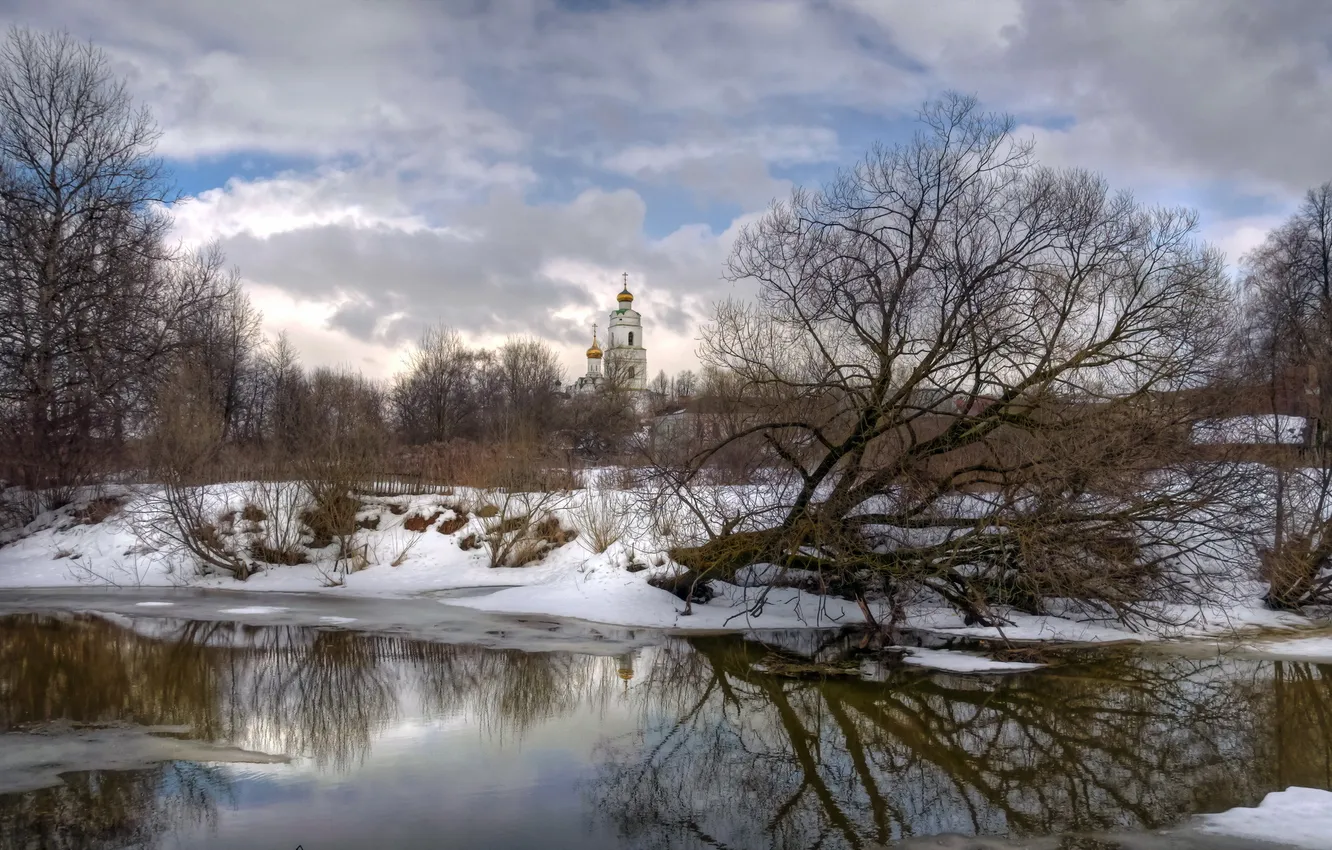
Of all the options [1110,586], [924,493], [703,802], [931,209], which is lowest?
[703,802]

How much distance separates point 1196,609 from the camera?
53.6 feet

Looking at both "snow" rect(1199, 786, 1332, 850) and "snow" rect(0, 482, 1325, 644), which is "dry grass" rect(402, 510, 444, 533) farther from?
"snow" rect(1199, 786, 1332, 850)

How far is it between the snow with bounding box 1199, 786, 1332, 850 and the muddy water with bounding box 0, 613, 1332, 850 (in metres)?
0.28

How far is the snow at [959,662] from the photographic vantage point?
13.2 metres

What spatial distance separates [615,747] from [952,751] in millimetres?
3345

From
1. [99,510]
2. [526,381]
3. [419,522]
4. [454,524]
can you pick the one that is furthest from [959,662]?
[526,381]

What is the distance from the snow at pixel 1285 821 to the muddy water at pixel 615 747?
0.92 feet

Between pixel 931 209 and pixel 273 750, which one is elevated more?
pixel 931 209

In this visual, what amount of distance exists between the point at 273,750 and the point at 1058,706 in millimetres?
8629

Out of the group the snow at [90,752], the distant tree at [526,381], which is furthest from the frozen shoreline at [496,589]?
the distant tree at [526,381]

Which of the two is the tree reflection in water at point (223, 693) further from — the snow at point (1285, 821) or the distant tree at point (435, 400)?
the distant tree at point (435, 400)

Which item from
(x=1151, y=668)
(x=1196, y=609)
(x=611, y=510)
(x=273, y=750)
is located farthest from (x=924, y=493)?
(x=273, y=750)

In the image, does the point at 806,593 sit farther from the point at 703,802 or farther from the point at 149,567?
the point at 149,567

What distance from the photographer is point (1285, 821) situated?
737 centimetres
